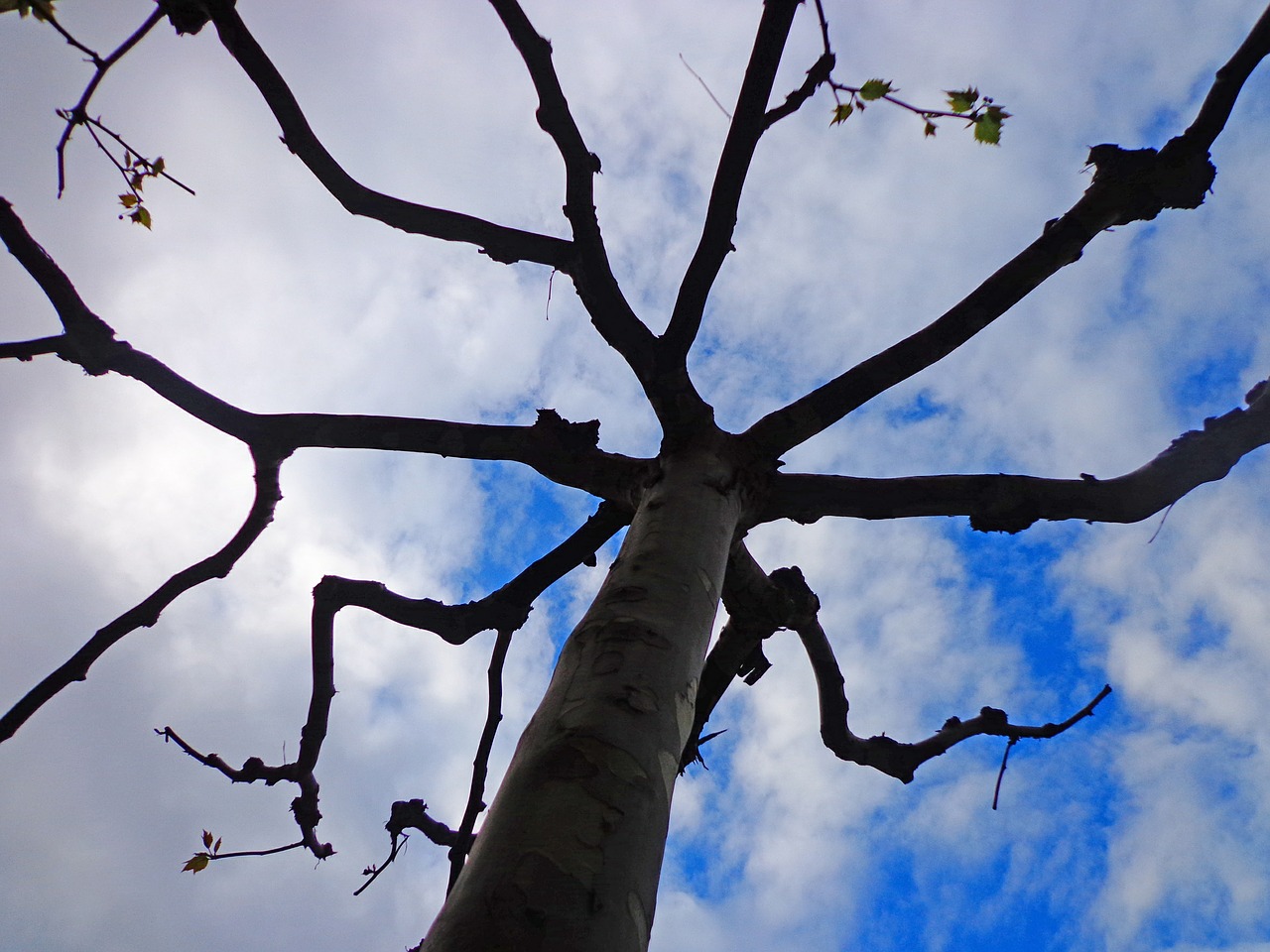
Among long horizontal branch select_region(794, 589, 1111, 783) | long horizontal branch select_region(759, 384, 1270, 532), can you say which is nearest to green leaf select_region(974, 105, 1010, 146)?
long horizontal branch select_region(759, 384, 1270, 532)

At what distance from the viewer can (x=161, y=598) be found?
3.65 meters

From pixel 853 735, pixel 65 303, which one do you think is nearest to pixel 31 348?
pixel 65 303

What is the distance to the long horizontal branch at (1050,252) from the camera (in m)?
3.27

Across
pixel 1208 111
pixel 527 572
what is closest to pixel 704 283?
pixel 527 572

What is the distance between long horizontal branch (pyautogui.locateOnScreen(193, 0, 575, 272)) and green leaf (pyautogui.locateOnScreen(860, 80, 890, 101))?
4.79 feet

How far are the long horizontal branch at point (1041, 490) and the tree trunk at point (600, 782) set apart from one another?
1262 mm

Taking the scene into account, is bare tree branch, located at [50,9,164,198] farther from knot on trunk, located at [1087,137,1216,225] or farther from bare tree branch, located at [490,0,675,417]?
knot on trunk, located at [1087,137,1216,225]

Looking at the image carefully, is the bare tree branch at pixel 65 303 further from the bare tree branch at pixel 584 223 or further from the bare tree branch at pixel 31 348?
the bare tree branch at pixel 584 223

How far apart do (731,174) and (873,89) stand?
0.68 meters

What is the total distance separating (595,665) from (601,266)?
7.64 feet

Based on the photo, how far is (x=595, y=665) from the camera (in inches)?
77.0

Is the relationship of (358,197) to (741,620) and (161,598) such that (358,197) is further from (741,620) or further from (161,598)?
(741,620)

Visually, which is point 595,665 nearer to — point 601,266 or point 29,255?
point 601,266

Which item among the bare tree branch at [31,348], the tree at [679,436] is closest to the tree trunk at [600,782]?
the tree at [679,436]
